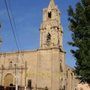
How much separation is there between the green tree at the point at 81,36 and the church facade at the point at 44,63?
45.8 meters

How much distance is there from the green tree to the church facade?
45787 mm

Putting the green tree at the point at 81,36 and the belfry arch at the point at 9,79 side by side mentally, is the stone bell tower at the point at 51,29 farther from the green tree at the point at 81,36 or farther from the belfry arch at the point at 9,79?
the green tree at the point at 81,36

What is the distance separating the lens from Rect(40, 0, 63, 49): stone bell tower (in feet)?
218

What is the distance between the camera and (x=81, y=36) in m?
18.8

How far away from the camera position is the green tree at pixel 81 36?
18.1 metres

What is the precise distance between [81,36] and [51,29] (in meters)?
48.5

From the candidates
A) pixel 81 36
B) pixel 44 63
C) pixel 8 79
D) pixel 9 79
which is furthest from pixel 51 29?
pixel 81 36

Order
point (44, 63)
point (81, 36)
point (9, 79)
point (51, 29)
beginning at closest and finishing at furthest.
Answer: point (81, 36) < point (44, 63) < point (51, 29) < point (9, 79)

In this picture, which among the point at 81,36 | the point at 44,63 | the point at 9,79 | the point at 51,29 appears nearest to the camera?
the point at 81,36

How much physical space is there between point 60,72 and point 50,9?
1212 cm

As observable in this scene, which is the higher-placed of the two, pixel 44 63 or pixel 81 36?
pixel 44 63

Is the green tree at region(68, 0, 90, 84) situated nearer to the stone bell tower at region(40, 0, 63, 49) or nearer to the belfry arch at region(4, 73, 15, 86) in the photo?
the stone bell tower at region(40, 0, 63, 49)

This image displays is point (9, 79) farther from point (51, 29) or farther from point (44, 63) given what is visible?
point (51, 29)

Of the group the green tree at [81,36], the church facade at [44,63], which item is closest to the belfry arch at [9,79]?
the church facade at [44,63]
